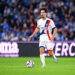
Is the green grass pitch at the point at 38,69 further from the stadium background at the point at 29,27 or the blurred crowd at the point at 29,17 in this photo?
the blurred crowd at the point at 29,17

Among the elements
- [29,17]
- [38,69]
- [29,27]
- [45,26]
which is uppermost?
[29,17]

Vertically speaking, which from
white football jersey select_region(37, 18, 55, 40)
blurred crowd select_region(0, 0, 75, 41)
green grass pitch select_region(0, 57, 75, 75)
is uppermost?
blurred crowd select_region(0, 0, 75, 41)

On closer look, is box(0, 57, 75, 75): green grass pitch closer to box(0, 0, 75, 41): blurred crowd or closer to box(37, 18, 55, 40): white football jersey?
box(37, 18, 55, 40): white football jersey

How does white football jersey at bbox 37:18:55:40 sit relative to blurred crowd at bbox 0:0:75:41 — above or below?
below

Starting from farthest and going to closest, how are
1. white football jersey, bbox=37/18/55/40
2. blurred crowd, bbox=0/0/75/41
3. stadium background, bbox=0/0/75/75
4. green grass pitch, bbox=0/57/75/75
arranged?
blurred crowd, bbox=0/0/75/41 → stadium background, bbox=0/0/75/75 → white football jersey, bbox=37/18/55/40 → green grass pitch, bbox=0/57/75/75

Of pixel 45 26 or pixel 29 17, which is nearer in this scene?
pixel 45 26

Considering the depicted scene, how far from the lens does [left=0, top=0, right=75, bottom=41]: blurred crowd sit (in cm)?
2550

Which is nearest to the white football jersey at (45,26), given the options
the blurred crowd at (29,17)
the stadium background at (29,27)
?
the stadium background at (29,27)

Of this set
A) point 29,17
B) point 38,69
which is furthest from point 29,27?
point 38,69

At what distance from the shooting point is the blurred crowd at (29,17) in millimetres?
25500

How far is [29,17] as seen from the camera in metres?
27.1

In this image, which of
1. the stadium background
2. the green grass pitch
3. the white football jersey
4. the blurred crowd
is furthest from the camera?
the blurred crowd

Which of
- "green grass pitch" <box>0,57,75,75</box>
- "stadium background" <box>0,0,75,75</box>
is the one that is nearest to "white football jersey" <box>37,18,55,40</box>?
"green grass pitch" <box>0,57,75,75</box>

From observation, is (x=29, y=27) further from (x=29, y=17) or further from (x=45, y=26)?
(x=45, y=26)
